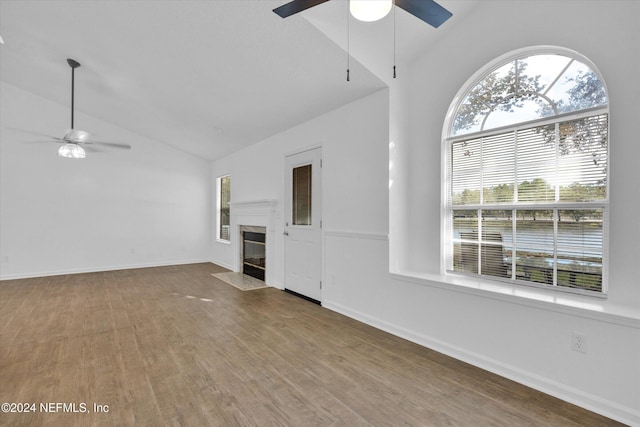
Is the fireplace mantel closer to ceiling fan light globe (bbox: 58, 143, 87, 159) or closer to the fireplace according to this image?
the fireplace

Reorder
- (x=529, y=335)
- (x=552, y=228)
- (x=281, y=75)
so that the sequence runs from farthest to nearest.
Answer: (x=281, y=75)
(x=552, y=228)
(x=529, y=335)

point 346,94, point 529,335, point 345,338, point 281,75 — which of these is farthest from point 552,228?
point 281,75

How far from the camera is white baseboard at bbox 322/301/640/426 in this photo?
1.86 metres

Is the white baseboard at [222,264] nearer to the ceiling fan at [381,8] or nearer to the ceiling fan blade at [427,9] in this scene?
the ceiling fan at [381,8]

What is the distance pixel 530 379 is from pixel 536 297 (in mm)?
598

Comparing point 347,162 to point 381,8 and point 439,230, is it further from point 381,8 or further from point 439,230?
point 381,8

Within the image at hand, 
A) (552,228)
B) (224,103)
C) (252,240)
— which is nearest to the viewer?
(552,228)

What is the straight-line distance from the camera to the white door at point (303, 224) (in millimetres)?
4254

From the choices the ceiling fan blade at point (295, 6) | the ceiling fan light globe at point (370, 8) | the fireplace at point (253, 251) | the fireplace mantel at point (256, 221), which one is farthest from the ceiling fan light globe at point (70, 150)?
the ceiling fan light globe at point (370, 8)

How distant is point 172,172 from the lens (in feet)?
23.8

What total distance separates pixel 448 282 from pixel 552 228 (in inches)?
36.6

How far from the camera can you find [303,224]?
4.57 metres

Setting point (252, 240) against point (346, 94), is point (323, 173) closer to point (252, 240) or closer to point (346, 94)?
point (346, 94)

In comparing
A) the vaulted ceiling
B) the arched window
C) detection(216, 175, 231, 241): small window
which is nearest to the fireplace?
detection(216, 175, 231, 241): small window
